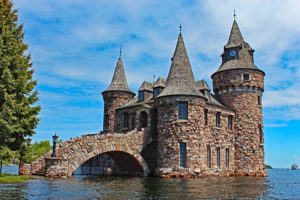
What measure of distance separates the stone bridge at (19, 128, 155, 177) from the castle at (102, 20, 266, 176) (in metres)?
1.11

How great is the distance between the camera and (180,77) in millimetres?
29875

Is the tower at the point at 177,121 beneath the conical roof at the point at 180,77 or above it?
beneath

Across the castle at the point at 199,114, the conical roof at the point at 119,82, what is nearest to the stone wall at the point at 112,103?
the castle at the point at 199,114

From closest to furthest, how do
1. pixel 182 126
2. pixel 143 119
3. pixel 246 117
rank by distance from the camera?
1. pixel 182 126
2. pixel 143 119
3. pixel 246 117

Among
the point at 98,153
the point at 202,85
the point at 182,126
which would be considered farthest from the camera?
the point at 202,85

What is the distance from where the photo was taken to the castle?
92.7 ft

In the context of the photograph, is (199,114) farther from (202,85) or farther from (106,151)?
(106,151)

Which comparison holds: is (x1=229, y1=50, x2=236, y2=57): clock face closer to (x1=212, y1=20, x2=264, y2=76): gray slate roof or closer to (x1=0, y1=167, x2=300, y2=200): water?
(x1=212, y1=20, x2=264, y2=76): gray slate roof

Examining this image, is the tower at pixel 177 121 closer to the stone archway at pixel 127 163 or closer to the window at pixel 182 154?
the window at pixel 182 154

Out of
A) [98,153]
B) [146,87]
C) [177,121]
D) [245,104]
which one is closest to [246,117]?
[245,104]

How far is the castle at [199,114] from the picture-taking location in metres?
28.2

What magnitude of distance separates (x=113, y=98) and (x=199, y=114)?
13664mm

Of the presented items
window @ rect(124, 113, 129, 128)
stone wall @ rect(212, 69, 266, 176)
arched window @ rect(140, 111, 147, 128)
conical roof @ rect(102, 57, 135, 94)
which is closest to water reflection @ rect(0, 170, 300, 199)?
arched window @ rect(140, 111, 147, 128)

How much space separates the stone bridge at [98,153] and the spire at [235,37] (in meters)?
16.0
